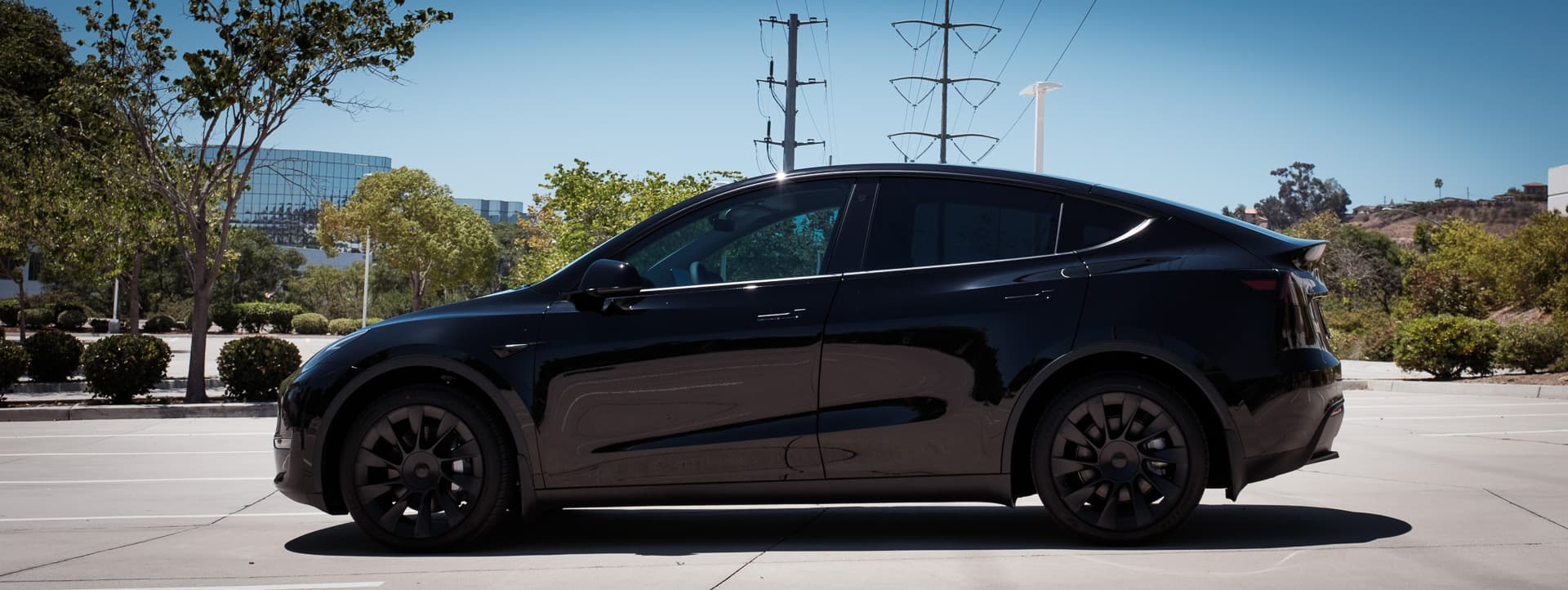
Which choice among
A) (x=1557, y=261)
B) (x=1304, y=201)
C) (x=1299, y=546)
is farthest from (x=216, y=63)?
(x=1304, y=201)

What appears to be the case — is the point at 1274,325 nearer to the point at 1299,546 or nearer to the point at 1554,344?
the point at 1299,546

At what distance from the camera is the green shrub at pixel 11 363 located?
1645 centimetres

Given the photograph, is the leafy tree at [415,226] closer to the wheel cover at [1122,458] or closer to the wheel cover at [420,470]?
the wheel cover at [420,470]

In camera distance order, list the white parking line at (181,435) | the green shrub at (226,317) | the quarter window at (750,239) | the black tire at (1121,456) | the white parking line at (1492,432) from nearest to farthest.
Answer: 1. the black tire at (1121,456)
2. the quarter window at (750,239)
3. the white parking line at (1492,432)
4. the white parking line at (181,435)
5. the green shrub at (226,317)

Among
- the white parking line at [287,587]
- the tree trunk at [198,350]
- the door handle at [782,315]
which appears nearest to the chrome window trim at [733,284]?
the door handle at [782,315]

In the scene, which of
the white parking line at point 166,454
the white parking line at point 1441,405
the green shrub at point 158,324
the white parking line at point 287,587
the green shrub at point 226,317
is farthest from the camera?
the green shrub at point 226,317

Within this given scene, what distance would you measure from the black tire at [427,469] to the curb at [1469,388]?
1798 cm

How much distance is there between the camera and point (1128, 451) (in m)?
5.01

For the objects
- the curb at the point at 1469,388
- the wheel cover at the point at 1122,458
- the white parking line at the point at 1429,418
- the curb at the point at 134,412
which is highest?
the wheel cover at the point at 1122,458

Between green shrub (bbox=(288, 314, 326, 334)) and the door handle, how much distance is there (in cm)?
5675

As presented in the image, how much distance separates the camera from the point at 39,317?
2093 inches

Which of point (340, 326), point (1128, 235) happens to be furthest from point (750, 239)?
point (340, 326)

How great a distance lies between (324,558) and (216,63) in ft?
45.0

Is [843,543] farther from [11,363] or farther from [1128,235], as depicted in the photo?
[11,363]
